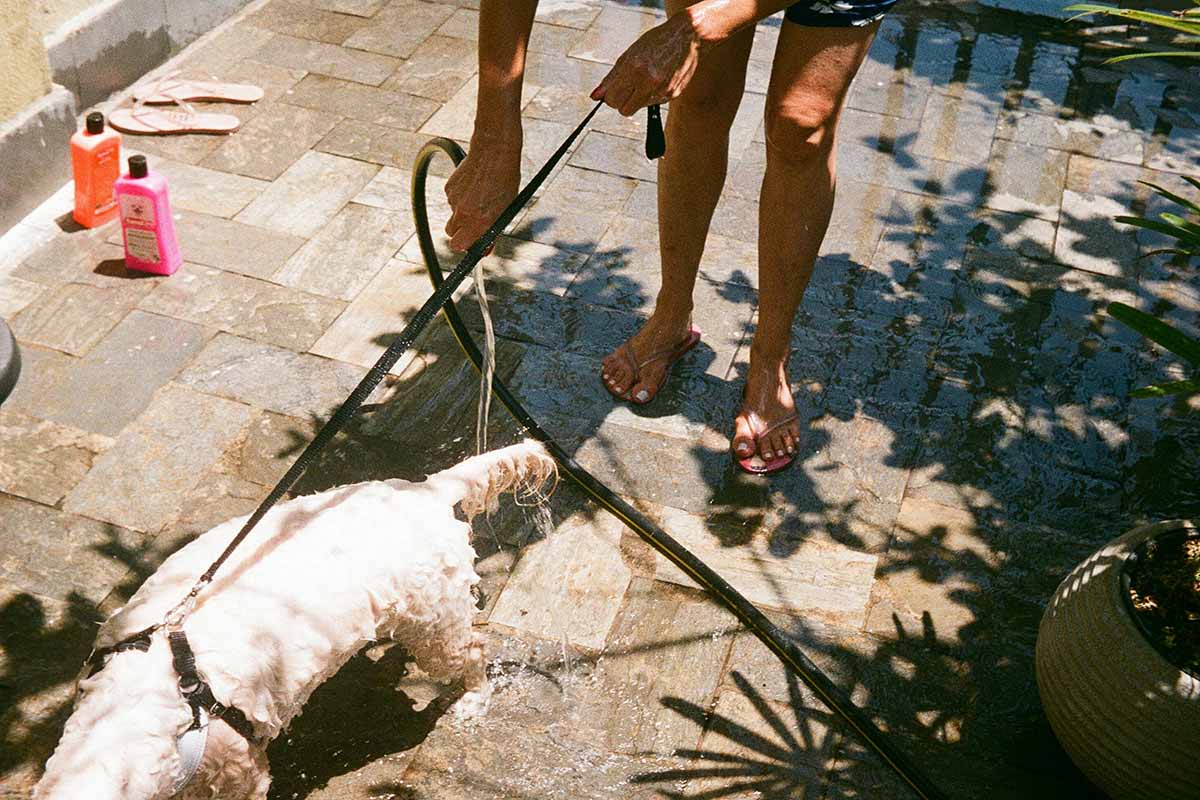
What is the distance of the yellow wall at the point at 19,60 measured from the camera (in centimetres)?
436

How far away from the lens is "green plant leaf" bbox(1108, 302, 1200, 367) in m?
2.72

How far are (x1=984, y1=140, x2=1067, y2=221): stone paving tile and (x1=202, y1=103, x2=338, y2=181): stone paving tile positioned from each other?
3.02 m

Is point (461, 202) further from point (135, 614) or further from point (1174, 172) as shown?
point (1174, 172)

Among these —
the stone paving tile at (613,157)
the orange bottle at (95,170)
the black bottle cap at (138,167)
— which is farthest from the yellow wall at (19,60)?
the stone paving tile at (613,157)

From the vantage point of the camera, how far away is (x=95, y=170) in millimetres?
4531

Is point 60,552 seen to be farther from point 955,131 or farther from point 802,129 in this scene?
point 955,131

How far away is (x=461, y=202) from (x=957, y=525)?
1.84 m

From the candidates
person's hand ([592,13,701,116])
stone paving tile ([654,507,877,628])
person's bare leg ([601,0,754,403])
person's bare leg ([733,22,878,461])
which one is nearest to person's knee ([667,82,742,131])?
person's bare leg ([601,0,754,403])

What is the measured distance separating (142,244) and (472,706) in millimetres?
2299

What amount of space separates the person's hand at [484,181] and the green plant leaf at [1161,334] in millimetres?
1546

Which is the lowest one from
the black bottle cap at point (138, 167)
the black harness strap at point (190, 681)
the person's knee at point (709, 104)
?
the black bottle cap at point (138, 167)

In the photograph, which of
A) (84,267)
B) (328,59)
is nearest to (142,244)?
(84,267)

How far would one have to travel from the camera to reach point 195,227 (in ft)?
15.4

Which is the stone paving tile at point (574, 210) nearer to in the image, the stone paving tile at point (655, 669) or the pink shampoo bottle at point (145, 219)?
the pink shampoo bottle at point (145, 219)
